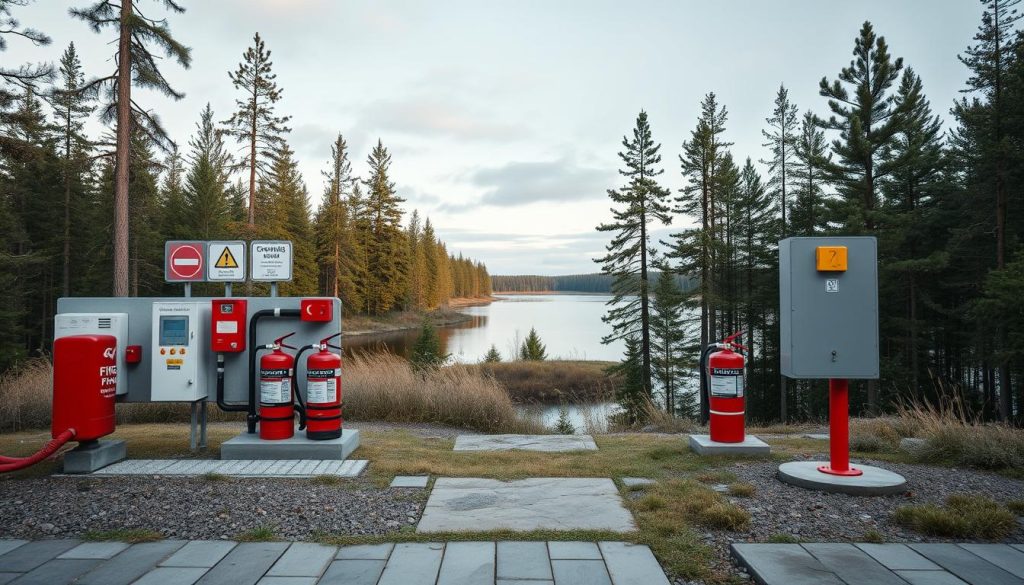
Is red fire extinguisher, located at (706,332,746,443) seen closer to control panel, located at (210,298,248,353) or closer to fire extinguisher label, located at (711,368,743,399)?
fire extinguisher label, located at (711,368,743,399)

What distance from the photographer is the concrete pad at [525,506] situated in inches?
155

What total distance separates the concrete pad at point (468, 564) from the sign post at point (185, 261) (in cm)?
477

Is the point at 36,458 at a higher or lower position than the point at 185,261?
lower

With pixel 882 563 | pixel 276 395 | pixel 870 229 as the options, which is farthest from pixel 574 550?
pixel 870 229

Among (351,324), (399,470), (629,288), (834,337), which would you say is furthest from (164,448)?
(351,324)

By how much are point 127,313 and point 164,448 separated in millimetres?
1547

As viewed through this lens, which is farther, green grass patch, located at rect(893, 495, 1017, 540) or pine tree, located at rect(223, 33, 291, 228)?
pine tree, located at rect(223, 33, 291, 228)

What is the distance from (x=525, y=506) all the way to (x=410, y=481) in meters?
1.20

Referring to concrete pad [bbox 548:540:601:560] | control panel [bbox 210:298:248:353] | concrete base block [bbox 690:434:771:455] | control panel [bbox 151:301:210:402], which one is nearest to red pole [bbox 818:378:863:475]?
concrete base block [bbox 690:434:771:455]

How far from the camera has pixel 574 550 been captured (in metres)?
3.45

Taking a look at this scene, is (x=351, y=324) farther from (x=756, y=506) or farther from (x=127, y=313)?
(x=756, y=506)

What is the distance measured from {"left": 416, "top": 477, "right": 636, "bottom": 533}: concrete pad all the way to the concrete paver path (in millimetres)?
380

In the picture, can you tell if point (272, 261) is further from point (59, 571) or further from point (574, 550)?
point (574, 550)

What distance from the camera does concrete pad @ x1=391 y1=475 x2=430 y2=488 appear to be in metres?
4.93
